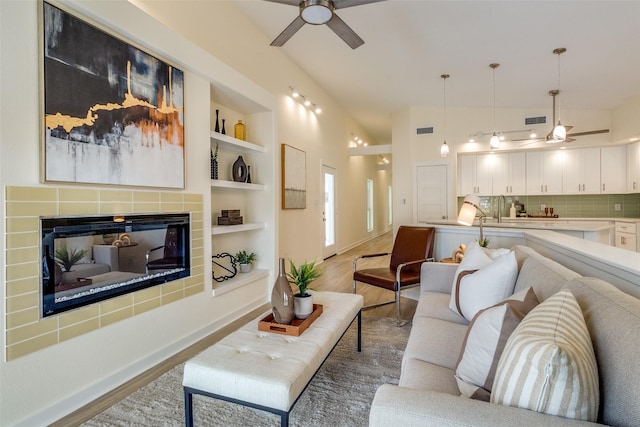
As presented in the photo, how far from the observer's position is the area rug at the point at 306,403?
166 cm

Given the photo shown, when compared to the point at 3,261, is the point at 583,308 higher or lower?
lower

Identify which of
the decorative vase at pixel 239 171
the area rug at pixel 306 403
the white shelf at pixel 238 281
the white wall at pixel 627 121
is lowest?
the area rug at pixel 306 403

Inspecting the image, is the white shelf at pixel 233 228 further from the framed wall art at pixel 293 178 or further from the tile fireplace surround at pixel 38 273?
the framed wall art at pixel 293 178

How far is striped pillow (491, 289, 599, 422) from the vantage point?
752 millimetres

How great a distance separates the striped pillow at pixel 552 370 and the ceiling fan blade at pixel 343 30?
2489 millimetres

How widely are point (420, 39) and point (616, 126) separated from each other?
4391mm

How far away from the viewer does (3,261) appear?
5.00ft

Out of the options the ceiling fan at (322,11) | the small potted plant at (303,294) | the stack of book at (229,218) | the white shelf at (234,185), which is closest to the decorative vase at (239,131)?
the white shelf at (234,185)

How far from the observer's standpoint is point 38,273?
1664 mm

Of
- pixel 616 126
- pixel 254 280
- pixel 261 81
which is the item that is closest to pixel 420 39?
pixel 261 81

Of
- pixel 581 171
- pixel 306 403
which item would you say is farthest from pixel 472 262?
pixel 581 171

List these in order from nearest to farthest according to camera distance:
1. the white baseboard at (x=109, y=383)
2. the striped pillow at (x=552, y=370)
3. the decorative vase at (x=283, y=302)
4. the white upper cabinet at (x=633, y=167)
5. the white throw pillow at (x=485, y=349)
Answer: the striped pillow at (x=552, y=370), the white throw pillow at (x=485, y=349), the white baseboard at (x=109, y=383), the decorative vase at (x=283, y=302), the white upper cabinet at (x=633, y=167)

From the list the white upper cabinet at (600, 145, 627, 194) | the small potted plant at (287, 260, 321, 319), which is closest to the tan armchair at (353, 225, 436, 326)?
the small potted plant at (287, 260, 321, 319)

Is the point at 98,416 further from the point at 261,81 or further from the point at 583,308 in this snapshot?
the point at 261,81
